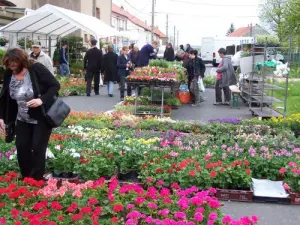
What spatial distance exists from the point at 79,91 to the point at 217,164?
1203 cm

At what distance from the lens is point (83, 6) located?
3275 centimetres

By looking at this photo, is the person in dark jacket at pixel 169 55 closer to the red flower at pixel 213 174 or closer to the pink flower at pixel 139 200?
the red flower at pixel 213 174

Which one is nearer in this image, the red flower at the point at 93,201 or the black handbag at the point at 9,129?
the red flower at the point at 93,201

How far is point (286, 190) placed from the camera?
235 inches

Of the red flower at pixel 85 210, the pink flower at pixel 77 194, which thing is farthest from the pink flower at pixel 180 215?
the pink flower at pixel 77 194

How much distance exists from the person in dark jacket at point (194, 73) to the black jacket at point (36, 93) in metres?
10.0

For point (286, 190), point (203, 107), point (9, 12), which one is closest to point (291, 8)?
point (203, 107)

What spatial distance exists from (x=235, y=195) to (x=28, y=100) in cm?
277

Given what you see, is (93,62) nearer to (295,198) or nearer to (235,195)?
(235,195)

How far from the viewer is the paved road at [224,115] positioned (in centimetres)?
533

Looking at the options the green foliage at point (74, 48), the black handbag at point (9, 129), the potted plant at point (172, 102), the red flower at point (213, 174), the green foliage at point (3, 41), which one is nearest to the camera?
the black handbag at point (9, 129)

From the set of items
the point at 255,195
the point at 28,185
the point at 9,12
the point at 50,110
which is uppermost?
the point at 9,12

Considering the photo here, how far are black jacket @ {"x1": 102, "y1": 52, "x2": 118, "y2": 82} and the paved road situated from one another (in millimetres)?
769

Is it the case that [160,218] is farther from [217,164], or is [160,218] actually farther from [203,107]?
[203,107]
